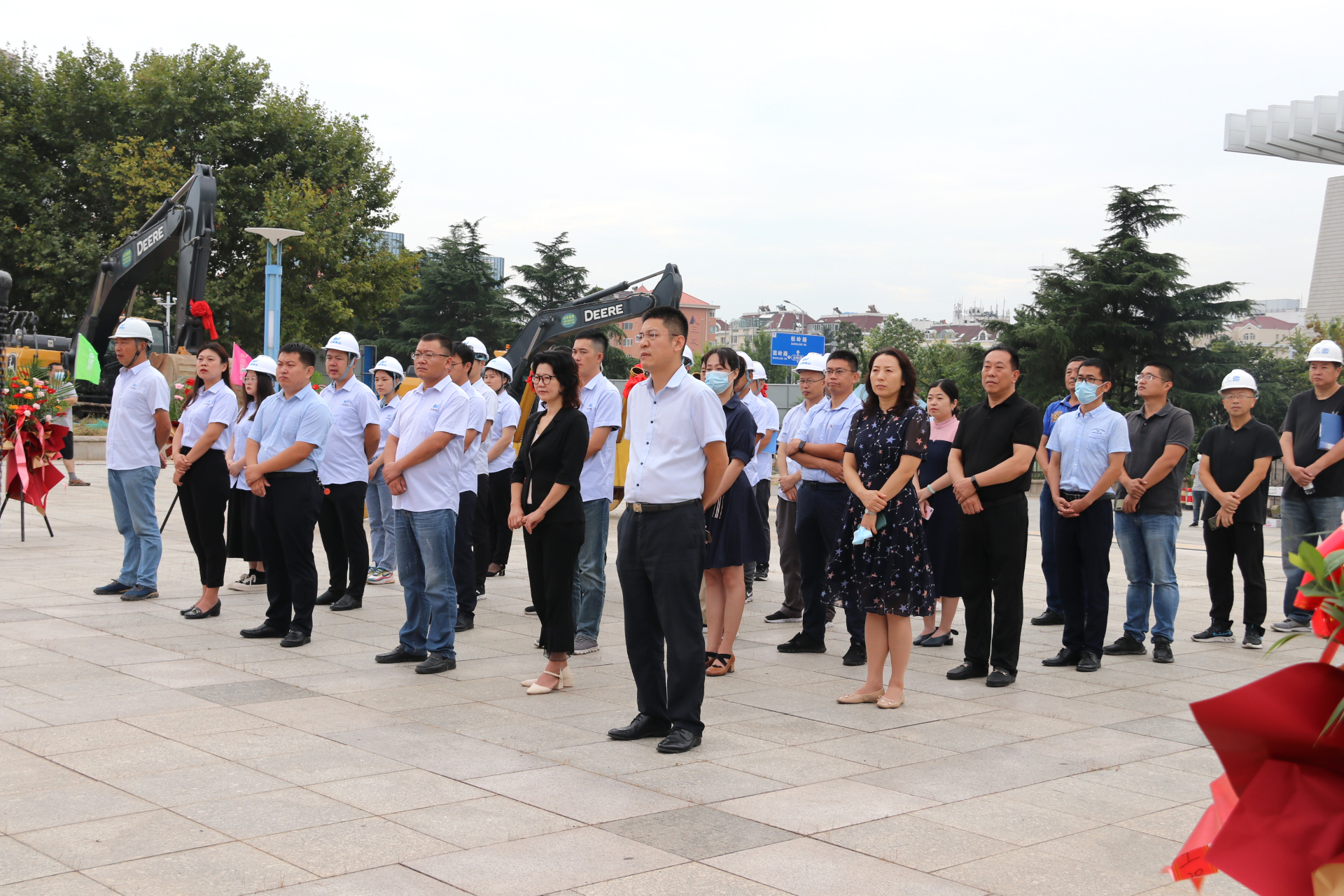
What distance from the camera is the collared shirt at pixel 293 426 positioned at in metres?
7.46

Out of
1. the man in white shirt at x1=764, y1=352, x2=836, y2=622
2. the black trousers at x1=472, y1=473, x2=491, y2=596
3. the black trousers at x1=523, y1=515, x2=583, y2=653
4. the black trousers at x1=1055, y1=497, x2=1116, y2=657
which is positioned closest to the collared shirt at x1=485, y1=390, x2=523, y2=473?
the black trousers at x1=472, y1=473, x2=491, y2=596

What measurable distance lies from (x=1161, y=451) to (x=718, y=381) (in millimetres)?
3064

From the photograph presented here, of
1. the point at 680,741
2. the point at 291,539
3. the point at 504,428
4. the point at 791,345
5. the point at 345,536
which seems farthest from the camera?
the point at 791,345

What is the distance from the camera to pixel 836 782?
4730 millimetres

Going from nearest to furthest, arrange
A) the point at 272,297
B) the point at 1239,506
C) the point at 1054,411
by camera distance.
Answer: the point at 1239,506 < the point at 1054,411 < the point at 272,297

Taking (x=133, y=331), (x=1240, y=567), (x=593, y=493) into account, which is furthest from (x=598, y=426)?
(x=1240, y=567)

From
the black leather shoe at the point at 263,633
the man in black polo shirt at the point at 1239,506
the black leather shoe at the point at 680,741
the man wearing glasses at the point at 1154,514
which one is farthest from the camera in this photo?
the man in black polo shirt at the point at 1239,506

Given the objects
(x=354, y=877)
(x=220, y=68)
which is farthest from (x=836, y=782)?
(x=220, y=68)

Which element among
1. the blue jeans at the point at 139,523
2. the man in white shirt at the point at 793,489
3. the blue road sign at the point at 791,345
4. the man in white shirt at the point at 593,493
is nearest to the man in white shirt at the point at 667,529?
the man in white shirt at the point at 593,493

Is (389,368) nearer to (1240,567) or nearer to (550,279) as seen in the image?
(1240,567)

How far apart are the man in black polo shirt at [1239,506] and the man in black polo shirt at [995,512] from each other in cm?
239

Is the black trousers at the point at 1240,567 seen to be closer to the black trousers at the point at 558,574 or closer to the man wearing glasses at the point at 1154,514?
the man wearing glasses at the point at 1154,514

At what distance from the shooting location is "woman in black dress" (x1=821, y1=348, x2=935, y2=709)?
6.00 m

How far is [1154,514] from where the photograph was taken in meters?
7.87
